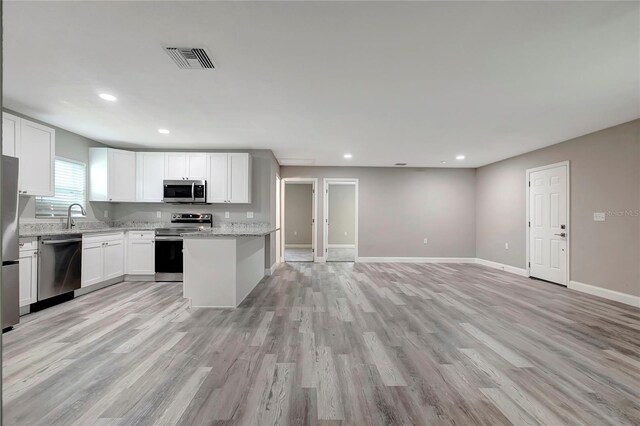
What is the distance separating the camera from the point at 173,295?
4.36 metres

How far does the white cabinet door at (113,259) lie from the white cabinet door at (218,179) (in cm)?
162

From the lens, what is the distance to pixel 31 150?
3.81m

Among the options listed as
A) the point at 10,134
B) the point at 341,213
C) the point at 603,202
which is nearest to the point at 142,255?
the point at 10,134

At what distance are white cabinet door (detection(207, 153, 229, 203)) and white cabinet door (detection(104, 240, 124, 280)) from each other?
1.62 metres

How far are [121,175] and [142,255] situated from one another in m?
1.49

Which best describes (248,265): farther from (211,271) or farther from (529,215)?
(529,215)

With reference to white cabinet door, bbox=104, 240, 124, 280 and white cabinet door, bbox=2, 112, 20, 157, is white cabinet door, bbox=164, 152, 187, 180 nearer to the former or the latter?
white cabinet door, bbox=104, 240, 124, 280

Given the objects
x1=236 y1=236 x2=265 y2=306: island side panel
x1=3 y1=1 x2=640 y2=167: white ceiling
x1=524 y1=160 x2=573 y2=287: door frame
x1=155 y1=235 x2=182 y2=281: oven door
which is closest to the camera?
x1=3 y1=1 x2=640 y2=167: white ceiling

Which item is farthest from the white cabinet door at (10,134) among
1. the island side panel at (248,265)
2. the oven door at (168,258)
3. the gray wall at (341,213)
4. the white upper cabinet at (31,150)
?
the gray wall at (341,213)

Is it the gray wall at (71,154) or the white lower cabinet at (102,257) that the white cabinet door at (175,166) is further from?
the white lower cabinet at (102,257)

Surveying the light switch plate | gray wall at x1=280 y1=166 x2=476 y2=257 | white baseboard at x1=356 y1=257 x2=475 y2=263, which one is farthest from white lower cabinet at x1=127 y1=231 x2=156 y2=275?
the light switch plate

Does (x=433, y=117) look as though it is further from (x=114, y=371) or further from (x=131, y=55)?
(x=114, y=371)

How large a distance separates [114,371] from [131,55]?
8.31 feet

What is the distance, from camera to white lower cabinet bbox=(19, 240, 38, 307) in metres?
3.39
